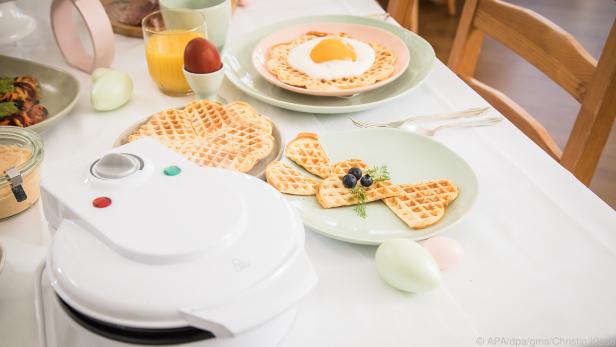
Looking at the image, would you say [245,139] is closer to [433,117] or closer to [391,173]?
[391,173]

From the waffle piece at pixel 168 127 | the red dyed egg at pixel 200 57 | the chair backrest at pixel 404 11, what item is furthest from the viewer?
the chair backrest at pixel 404 11

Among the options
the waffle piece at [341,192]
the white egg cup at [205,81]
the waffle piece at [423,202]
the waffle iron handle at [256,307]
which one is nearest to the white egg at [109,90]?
the white egg cup at [205,81]

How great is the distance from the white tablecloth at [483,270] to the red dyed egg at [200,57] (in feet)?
0.66

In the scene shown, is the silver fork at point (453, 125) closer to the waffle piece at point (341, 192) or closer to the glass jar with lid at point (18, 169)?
the waffle piece at point (341, 192)

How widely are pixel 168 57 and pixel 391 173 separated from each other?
573 mm

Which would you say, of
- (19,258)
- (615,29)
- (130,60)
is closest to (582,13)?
(615,29)

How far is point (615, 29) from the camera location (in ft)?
3.68

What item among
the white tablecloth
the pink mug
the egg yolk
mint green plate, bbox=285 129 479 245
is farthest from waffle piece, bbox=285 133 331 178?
→ the pink mug

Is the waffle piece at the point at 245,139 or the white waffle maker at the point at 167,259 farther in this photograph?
the waffle piece at the point at 245,139

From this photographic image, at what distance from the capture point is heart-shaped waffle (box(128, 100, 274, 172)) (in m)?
0.96

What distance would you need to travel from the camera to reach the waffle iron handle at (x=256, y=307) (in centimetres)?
53

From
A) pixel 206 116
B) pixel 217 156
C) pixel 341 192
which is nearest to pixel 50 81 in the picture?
pixel 206 116

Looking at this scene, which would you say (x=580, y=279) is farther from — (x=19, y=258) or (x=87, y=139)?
(x=87, y=139)

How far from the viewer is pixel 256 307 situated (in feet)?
1.81
